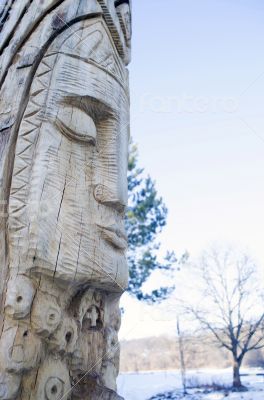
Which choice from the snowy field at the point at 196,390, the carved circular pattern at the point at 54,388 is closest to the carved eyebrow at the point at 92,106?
the carved circular pattern at the point at 54,388

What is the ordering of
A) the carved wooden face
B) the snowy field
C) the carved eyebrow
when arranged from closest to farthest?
the carved wooden face, the carved eyebrow, the snowy field

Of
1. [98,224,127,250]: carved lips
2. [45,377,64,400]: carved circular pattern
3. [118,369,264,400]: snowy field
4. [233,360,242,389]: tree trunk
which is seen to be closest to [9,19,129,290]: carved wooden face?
[98,224,127,250]: carved lips

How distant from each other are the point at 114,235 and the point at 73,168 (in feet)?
1.22

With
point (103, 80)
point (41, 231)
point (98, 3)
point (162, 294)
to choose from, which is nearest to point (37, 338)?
point (41, 231)

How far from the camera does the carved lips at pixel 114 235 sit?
149 centimetres

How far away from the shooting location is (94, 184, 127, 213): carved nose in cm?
159

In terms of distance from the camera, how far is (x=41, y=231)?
1258 mm

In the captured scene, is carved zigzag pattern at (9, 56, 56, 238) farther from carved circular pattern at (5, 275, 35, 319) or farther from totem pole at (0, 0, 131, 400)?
carved circular pattern at (5, 275, 35, 319)

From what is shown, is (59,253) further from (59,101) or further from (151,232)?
(151,232)

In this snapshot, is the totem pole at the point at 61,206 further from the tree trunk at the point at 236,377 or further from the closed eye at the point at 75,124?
the tree trunk at the point at 236,377

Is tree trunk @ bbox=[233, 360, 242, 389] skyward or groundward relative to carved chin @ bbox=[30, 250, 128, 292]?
groundward

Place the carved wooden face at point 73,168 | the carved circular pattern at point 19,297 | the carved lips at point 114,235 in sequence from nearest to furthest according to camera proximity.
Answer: the carved circular pattern at point 19,297
the carved wooden face at point 73,168
the carved lips at point 114,235

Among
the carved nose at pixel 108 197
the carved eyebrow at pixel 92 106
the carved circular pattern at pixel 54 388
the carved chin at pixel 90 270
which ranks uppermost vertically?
the carved eyebrow at pixel 92 106

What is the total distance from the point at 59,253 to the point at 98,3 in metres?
1.81
